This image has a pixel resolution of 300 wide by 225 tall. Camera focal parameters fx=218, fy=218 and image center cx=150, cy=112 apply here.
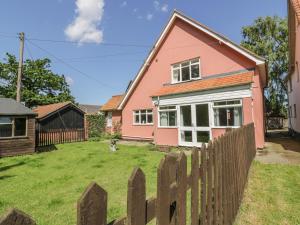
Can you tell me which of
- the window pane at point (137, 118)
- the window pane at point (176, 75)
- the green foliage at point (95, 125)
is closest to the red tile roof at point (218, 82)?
the window pane at point (176, 75)

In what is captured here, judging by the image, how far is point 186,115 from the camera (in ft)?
45.0

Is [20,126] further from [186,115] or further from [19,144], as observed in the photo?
[186,115]

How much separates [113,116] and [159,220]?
2250 centimetres

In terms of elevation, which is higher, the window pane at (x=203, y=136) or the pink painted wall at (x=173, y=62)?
the pink painted wall at (x=173, y=62)

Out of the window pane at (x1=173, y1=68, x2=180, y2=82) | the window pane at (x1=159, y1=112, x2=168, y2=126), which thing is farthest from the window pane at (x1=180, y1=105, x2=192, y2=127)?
the window pane at (x1=173, y1=68, x2=180, y2=82)

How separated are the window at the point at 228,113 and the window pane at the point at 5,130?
42.6 ft

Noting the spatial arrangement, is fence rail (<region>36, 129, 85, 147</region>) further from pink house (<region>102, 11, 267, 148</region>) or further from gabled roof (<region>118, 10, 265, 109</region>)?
pink house (<region>102, 11, 267, 148</region>)

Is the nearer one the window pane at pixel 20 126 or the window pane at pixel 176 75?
the window pane at pixel 20 126

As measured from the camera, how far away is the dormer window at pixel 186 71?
14883 millimetres

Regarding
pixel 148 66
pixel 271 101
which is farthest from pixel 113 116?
pixel 271 101

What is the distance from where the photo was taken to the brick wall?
13789 millimetres

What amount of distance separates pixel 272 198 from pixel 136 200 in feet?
16.5

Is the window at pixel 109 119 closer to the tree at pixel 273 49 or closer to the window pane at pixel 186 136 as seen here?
the window pane at pixel 186 136

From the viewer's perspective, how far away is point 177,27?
53.5ft
